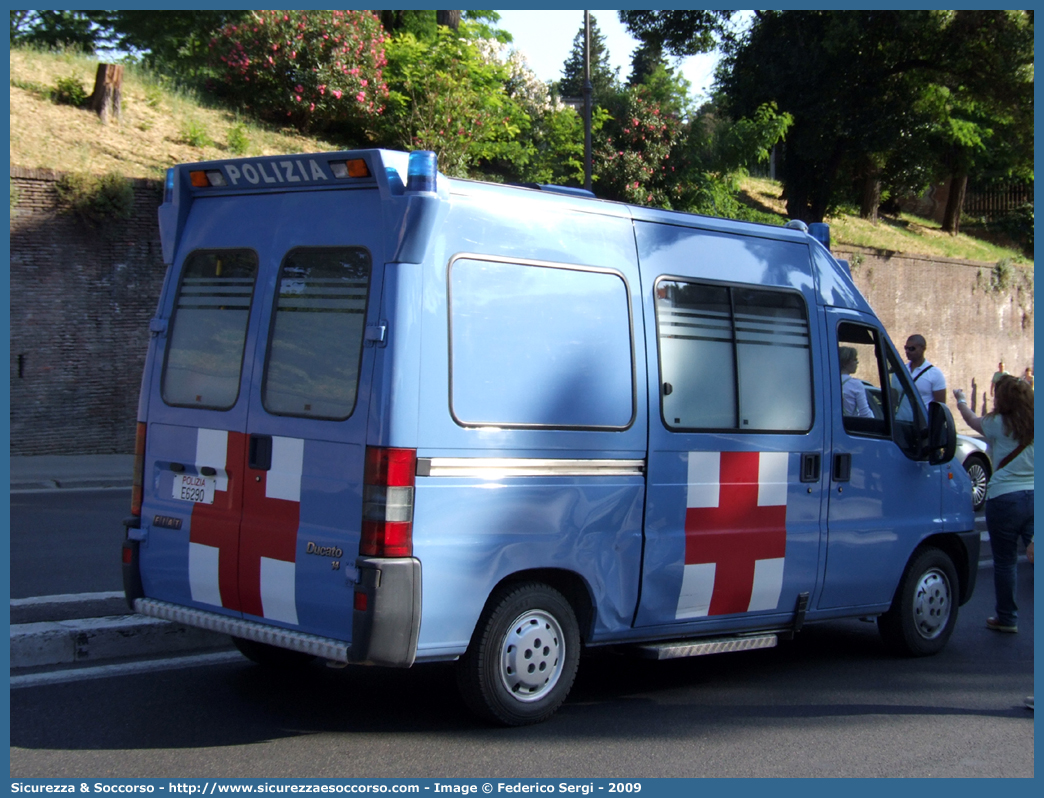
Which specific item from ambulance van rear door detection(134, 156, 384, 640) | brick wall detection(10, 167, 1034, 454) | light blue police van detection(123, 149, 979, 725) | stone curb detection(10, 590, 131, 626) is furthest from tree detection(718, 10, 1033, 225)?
stone curb detection(10, 590, 131, 626)

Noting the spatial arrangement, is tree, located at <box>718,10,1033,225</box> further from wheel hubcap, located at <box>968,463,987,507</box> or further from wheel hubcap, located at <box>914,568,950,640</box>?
wheel hubcap, located at <box>914,568,950,640</box>

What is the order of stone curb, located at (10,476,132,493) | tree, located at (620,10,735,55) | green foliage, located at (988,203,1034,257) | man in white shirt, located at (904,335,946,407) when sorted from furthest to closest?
green foliage, located at (988,203,1034,257), tree, located at (620,10,735,55), stone curb, located at (10,476,132,493), man in white shirt, located at (904,335,946,407)

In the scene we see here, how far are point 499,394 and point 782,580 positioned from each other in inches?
87.5

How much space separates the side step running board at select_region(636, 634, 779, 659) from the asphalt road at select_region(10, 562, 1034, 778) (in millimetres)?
276

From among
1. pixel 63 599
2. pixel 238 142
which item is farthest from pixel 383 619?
pixel 238 142

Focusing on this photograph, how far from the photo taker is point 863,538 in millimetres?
6605

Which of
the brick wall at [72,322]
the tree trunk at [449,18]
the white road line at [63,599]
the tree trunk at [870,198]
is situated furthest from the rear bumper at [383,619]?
the tree trunk at [870,198]

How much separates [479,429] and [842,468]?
102 inches

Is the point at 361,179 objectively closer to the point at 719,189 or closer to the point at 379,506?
the point at 379,506

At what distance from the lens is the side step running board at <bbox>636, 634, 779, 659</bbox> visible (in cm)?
567

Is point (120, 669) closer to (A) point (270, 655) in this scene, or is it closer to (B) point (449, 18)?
(A) point (270, 655)

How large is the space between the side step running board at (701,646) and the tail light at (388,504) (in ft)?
5.41

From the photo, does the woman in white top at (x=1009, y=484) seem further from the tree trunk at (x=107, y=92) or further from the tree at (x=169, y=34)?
the tree at (x=169, y=34)

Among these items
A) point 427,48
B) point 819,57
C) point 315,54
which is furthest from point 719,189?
point 315,54
